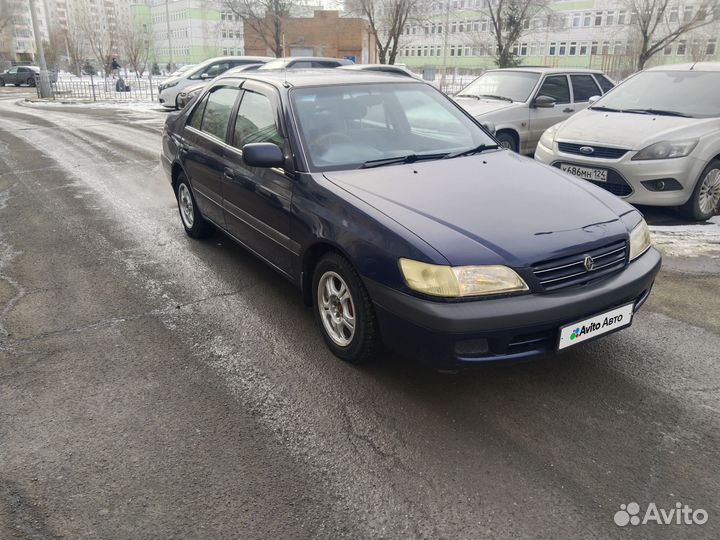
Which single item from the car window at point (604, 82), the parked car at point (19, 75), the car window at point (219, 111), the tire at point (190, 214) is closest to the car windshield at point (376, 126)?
the car window at point (219, 111)

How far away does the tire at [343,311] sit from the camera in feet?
9.99

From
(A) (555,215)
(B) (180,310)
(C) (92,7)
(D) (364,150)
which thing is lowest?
(B) (180,310)

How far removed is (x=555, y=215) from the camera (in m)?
3.05

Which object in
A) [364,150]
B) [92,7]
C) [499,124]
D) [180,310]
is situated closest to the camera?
[364,150]

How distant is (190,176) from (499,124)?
5.23 metres

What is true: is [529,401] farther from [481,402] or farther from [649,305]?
[649,305]

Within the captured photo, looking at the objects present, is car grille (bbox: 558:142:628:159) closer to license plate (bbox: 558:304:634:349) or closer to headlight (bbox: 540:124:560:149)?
headlight (bbox: 540:124:560:149)

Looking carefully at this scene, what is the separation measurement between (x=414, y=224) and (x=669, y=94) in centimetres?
581

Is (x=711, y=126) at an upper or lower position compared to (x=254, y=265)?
upper

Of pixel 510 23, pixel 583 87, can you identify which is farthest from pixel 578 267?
pixel 510 23

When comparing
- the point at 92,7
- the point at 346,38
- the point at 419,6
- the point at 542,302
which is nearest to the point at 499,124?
the point at 542,302

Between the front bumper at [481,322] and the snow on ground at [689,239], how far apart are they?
9.98 feet

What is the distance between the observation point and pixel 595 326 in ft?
9.59

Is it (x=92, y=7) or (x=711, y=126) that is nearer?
(x=711, y=126)
